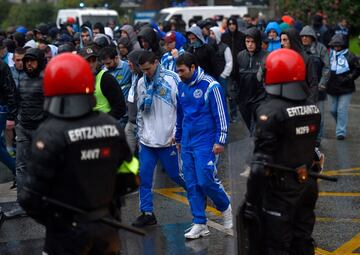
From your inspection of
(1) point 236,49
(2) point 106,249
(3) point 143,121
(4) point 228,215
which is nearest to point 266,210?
(2) point 106,249

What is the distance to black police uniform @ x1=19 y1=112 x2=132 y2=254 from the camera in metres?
4.86

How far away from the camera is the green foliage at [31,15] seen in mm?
51125

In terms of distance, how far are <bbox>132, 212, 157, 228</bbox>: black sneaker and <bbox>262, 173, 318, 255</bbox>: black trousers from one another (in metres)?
2.71

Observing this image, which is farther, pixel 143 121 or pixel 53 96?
pixel 143 121

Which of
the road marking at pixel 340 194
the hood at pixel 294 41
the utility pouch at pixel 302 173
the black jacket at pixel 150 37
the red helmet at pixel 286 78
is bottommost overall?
the road marking at pixel 340 194

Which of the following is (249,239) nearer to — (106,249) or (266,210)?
(266,210)

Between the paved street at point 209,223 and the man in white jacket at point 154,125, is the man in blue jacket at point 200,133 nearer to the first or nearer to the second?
the paved street at point 209,223

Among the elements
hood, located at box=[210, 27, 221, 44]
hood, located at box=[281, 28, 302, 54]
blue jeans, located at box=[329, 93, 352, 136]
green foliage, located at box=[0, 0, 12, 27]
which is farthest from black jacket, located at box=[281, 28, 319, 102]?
green foliage, located at box=[0, 0, 12, 27]

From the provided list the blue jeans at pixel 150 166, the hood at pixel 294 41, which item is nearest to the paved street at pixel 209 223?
the blue jeans at pixel 150 166

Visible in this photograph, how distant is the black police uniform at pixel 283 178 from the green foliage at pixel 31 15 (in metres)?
45.8

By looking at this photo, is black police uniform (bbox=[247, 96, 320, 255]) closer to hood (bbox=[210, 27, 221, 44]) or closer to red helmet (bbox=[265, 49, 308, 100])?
red helmet (bbox=[265, 49, 308, 100])

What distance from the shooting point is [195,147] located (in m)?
8.04

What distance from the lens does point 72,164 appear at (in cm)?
488

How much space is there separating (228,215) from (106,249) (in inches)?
133
